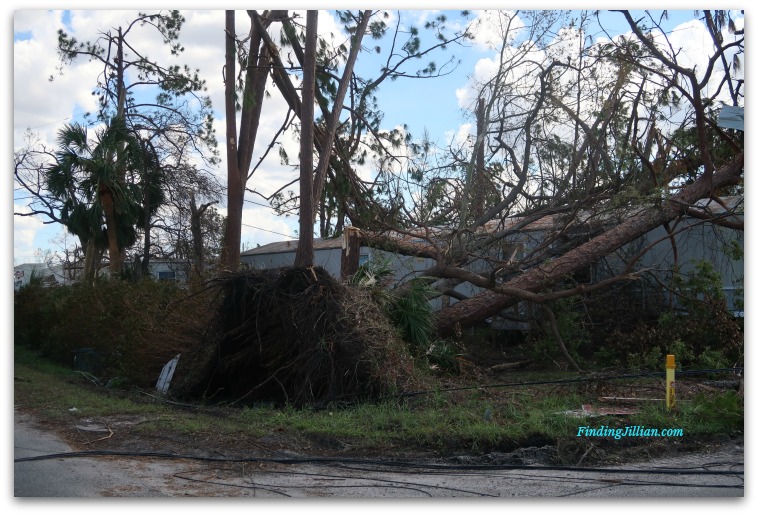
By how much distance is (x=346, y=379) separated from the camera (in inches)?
333

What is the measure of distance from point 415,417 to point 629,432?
2.20m

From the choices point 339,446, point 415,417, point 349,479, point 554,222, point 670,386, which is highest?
point 554,222

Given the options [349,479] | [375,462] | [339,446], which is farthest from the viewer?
[339,446]

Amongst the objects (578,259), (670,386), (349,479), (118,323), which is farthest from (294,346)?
(578,259)

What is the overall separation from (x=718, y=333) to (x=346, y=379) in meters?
5.54

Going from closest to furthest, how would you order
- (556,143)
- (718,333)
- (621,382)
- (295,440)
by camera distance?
1. (295,440)
2. (621,382)
3. (718,333)
4. (556,143)

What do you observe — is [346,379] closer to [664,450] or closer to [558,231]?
[664,450]

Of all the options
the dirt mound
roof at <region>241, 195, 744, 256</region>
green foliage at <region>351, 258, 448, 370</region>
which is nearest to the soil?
the dirt mound

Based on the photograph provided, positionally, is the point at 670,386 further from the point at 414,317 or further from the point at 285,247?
the point at 285,247

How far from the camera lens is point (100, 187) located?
513 inches

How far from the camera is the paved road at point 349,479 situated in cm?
538

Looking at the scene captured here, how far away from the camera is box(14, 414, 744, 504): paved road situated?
538 cm

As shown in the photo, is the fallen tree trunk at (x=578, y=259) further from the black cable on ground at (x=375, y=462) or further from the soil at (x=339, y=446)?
the black cable on ground at (x=375, y=462)

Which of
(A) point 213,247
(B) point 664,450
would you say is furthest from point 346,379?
(A) point 213,247
